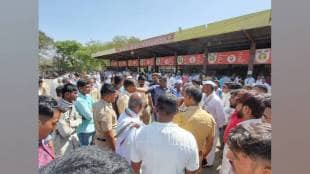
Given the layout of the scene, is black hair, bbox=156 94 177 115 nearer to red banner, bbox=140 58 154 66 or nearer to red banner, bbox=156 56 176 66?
red banner, bbox=156 56 176 66

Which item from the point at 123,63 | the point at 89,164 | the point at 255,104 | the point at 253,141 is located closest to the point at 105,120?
the point at 255,104

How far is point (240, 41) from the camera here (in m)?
8.38

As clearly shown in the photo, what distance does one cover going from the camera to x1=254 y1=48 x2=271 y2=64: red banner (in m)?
6.96

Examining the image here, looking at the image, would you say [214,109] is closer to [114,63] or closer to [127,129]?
[127,129]

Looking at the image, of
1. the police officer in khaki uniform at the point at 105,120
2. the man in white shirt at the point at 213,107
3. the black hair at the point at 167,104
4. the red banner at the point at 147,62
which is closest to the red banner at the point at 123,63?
the red banner at the point at 147,62

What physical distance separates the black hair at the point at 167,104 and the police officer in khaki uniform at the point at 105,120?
56 centimetres

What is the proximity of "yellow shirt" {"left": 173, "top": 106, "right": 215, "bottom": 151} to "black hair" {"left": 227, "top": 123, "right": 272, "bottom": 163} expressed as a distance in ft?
3.47

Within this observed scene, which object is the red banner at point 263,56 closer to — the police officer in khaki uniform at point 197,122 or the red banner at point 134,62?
the police officer in khaki uniform at point 197,122

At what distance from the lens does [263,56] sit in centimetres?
710

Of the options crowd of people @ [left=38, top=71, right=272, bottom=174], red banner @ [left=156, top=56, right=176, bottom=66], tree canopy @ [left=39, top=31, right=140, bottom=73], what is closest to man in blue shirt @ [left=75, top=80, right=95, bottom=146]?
crowd of people @ [left=38, top=71, right=272, bottom=174]

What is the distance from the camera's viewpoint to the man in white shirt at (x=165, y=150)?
1.50 metres

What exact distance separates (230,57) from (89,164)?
789cm
